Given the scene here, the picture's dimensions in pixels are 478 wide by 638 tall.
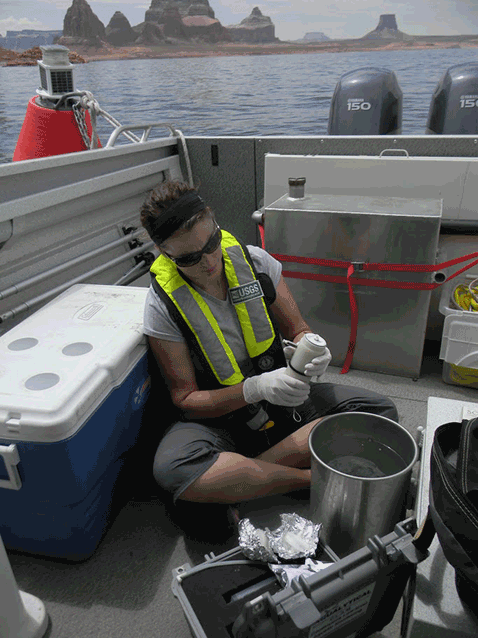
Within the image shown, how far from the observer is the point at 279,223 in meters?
1.90

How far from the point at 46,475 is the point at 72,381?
0.23m

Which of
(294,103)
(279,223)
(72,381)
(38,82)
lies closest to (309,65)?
(294,103)

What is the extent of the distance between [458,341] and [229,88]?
14672 mm

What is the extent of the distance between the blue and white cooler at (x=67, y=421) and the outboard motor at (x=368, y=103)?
6.35 ft

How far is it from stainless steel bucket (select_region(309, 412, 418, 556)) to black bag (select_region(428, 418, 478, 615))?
27 cm

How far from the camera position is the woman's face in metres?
1.20

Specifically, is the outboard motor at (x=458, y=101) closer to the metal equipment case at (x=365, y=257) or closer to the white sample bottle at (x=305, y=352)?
the metal equipment case at (x=365, y=257)

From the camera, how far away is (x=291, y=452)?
4.54ft

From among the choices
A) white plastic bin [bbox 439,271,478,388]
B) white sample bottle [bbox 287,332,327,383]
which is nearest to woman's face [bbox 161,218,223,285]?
white sample bottle [bbox 287,332,327,383]

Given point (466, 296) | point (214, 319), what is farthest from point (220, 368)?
point (466, 296)

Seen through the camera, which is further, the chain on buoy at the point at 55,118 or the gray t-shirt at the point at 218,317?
the chain on buoy at the point at 55,118

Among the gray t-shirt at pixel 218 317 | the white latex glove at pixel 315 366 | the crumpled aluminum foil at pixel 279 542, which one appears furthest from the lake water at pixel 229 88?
the crumpled aluminum foil at pixel 279 542

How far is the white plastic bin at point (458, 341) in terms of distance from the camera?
1.76 meters

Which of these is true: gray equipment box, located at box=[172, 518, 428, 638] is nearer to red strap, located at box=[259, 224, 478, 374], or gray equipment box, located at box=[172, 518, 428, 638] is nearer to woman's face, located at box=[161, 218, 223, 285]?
woman's face, located at box=[161, 218, 223, 285]
